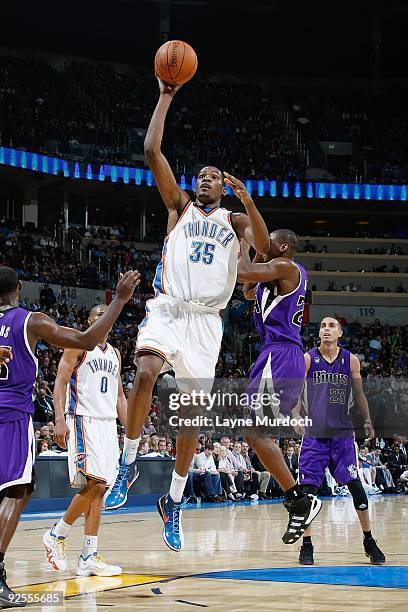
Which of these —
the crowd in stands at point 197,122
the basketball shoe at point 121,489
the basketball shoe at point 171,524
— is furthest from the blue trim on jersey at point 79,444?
the crowd in stands at point 197,122

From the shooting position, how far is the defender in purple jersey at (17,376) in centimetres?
557

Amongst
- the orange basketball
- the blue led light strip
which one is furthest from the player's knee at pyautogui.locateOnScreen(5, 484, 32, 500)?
the blue led light strip

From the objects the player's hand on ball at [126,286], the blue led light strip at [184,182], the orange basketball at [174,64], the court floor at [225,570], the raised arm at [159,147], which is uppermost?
the blue led light strip at [184,182]

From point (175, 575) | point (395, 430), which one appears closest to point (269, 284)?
point (175, 575)

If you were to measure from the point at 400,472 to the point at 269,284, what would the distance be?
53.3ft

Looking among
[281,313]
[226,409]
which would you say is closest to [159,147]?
[281,313]

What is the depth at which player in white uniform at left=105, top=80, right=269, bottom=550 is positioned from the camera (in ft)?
20.1

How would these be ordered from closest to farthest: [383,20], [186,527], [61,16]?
[186,527]
[61,16]
[383,20]

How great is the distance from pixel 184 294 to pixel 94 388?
69.3 inches

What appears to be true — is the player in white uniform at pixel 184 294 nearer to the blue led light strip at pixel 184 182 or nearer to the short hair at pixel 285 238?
the short hair at pixel 285 238

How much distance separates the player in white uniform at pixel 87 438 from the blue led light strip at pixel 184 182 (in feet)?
69.2

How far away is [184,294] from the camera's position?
6.28 m

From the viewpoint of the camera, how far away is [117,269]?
1120 inches

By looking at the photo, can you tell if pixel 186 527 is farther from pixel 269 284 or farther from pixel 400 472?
pixel 400 472
